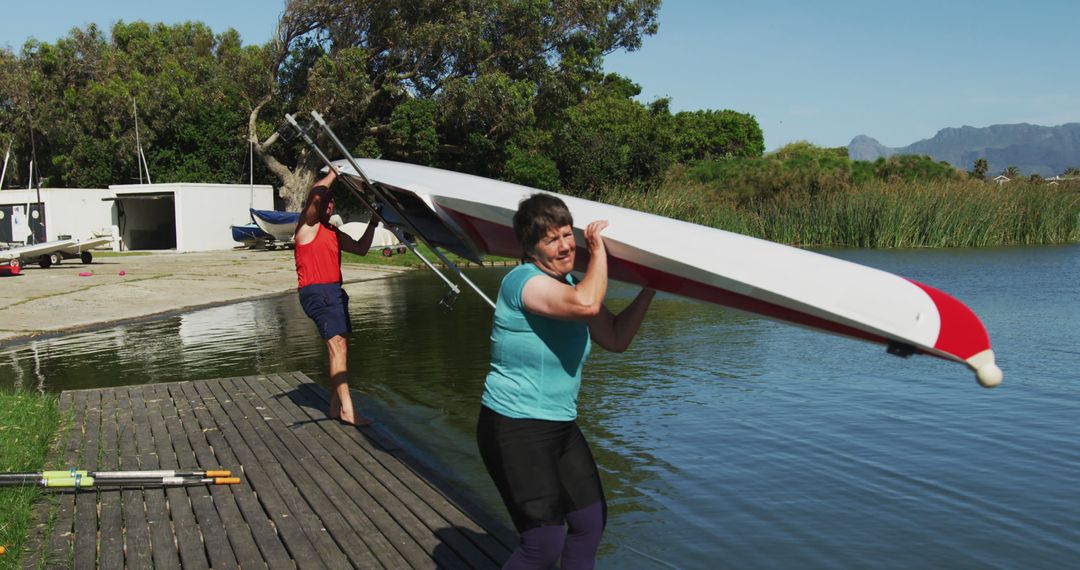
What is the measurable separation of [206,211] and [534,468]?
37741 millimetres

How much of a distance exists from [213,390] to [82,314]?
10.4 m

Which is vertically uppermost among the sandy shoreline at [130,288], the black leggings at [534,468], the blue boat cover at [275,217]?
the black leggings at [534,468]

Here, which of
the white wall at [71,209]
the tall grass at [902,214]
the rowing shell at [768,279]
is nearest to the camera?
the rowing shell at [768,279]

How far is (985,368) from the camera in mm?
3229

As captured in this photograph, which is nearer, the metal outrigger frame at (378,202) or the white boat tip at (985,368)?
the white boat tip at (985,368)

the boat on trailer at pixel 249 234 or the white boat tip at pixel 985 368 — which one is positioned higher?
the white boat tip at pixel 985 368

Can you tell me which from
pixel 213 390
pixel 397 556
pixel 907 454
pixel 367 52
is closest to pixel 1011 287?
pixel 907 454

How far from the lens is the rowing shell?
3328 millimetres

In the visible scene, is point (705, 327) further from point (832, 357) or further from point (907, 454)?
point (907, 454)

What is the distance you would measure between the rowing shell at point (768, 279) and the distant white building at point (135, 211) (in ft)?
115

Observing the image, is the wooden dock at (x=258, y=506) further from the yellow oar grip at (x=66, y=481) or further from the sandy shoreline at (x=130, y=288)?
the sandy shoreline at (x=130, y=288)

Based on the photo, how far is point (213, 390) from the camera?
29.0 ft

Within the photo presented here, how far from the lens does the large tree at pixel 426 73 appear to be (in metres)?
39.3

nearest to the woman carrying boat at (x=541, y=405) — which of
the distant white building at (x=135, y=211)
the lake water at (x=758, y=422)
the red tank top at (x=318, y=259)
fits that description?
the lake water at (x=758, y=422)
